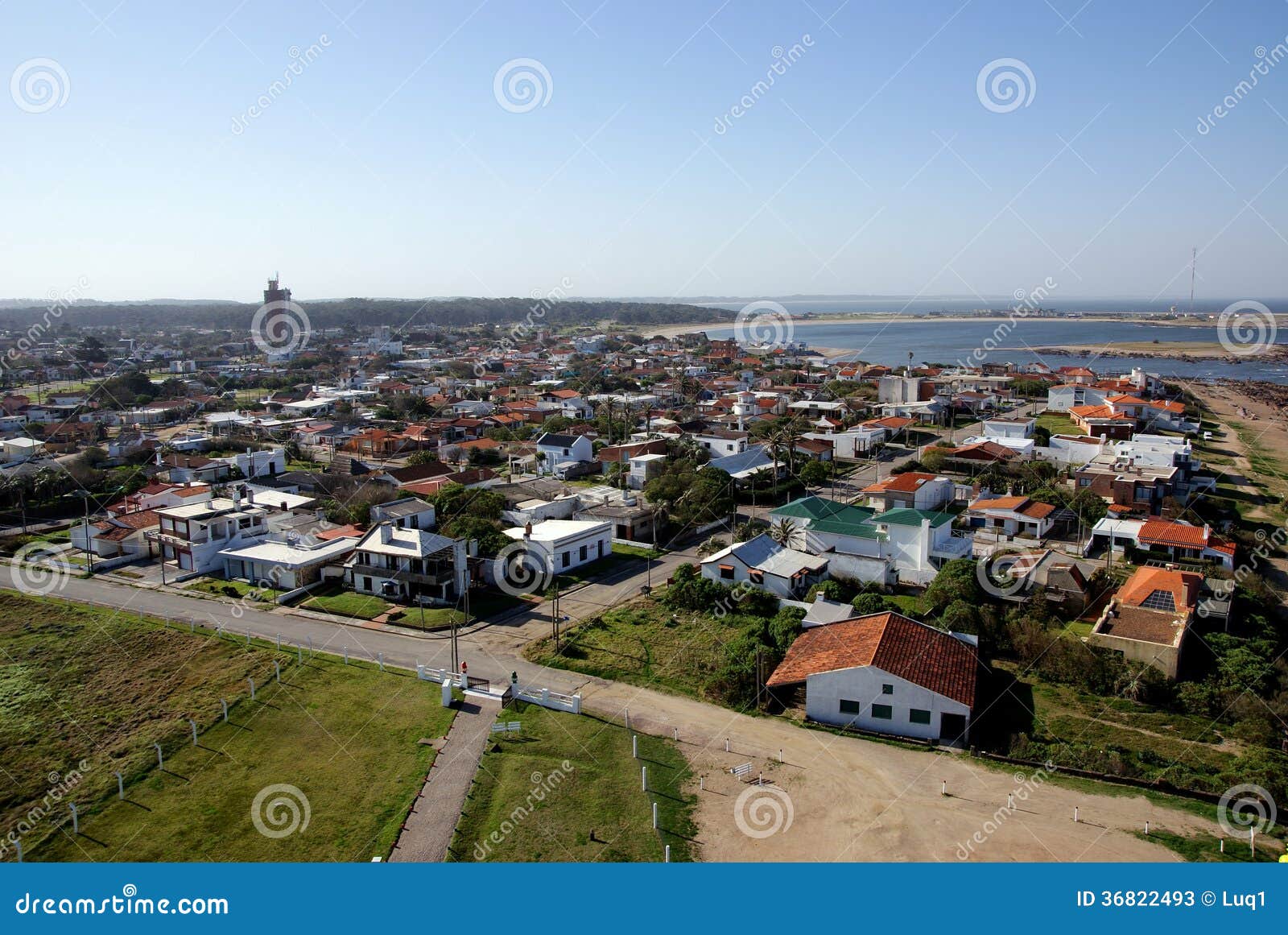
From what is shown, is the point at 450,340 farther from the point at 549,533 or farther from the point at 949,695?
the point at 949,695

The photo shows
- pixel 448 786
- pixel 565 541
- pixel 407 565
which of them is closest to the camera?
pixel 448 786

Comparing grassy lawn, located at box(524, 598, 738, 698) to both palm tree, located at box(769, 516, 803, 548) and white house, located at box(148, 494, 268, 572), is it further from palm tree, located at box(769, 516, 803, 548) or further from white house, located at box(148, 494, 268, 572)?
white house, located at box(148, 494, 268, 572)

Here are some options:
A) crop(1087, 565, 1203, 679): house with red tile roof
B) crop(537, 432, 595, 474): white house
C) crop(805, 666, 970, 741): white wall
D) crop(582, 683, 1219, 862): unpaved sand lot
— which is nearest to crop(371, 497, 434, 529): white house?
crop(537, 432, 595, 474): white house

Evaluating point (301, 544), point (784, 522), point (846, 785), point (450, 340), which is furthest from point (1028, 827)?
point (450, 340)

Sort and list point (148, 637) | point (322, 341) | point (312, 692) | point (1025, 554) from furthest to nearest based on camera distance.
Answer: point (322, 341), point (1025, 554), point (148, 637), point (312, 692)

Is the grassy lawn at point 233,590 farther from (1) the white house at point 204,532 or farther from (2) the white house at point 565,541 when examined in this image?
(2) the white house at point 565,541

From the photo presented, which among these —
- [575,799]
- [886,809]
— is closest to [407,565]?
[575,799]

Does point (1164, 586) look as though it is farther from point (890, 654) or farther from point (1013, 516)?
point (890, 654)
